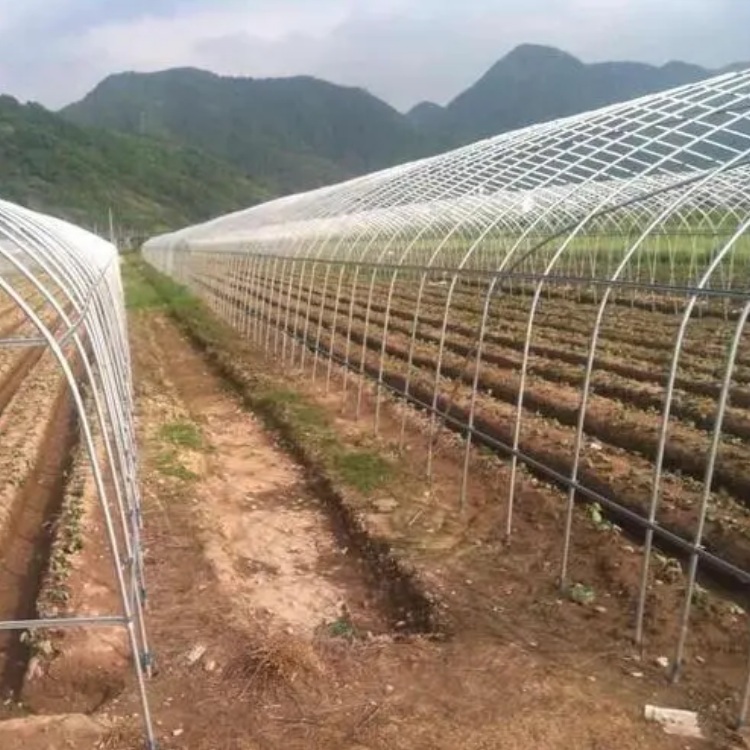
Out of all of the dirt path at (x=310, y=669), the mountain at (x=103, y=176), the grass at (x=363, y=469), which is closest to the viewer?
the dirt path at (x=310, y=669)

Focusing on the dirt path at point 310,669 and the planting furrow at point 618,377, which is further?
the planting furrow at point 618,377

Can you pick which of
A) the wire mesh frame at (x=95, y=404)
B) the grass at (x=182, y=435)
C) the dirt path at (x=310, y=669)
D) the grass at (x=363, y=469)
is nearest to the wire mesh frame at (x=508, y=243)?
the grass at (x=363, y=469)

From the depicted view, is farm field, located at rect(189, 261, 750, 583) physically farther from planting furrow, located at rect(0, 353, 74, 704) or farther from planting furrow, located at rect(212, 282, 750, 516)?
planting furrow, located at rect(0, 353, 74, 704)

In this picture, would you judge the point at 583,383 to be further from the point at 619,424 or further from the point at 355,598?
the point at 619,424

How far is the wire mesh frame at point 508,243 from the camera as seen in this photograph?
907 cm

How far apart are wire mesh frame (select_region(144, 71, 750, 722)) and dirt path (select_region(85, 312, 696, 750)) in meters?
0.88

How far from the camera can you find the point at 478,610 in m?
6.61

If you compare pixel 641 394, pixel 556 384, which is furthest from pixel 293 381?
pixel 641 394

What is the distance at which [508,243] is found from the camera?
29734 millimetres

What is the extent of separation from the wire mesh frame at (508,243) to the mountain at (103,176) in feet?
187

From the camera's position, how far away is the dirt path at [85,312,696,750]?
197 inches

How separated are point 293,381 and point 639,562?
28.9 ft

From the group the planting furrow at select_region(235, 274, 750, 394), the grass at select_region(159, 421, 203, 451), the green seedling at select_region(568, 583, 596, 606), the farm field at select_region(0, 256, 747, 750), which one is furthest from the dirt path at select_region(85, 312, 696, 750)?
the planting furrow at select_region(235, 274, 750, 394)

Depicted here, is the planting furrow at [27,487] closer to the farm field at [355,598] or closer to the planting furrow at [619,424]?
the farm field at [355,598]
